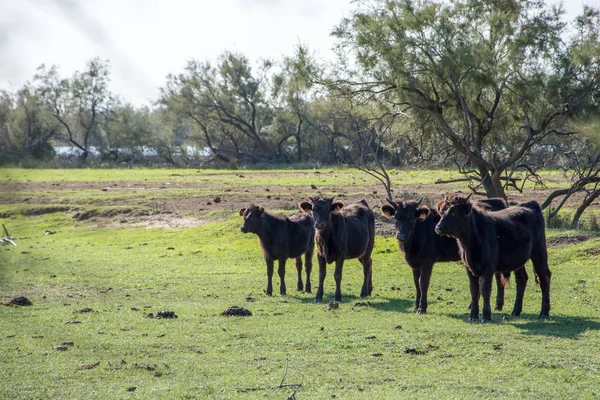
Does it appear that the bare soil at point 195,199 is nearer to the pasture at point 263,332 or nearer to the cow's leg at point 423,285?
the pasture at point 263,332

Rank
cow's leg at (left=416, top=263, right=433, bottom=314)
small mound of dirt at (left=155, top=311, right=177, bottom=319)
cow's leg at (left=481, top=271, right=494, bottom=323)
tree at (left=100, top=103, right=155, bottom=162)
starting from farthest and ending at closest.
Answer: tree at (left=100, top=103, right=155, bottom=162) → cow's leg at (left=416, top=263, right=433, bottom=314) → small mound of dirt at (left=155, top=311, right=177, bottom=319) → cow's leg at (left=481, top=271, right=494, bottom=323)

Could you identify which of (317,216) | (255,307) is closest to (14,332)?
(255,307)

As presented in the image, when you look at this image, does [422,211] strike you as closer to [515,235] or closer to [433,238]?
[433,238]

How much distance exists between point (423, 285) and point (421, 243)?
2.75ft

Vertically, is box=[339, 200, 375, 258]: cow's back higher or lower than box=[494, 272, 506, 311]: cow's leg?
higher

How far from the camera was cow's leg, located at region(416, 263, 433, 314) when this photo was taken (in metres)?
13.8

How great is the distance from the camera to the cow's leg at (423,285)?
1377cm

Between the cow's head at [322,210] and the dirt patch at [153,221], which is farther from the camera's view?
the dirt patch at [153,221]

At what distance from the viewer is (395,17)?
2642cm

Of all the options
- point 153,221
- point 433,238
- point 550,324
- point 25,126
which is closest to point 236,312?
point 433,238

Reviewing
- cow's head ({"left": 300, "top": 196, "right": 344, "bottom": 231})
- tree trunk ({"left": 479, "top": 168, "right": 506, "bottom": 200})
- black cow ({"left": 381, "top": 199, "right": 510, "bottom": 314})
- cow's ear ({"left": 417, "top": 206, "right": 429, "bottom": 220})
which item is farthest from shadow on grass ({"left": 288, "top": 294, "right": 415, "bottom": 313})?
tree trunk ({"left": 479, "top": 168, "right": 506, "bottom": 200})

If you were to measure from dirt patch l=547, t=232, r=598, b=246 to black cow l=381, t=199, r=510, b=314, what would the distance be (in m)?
7.56

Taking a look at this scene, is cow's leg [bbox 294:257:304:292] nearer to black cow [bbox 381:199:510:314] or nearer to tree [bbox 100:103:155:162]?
black cow [bbox 381:199:510:314]

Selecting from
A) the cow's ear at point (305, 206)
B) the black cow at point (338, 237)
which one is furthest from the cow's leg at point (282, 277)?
the cow's ear at point (305, 206)
